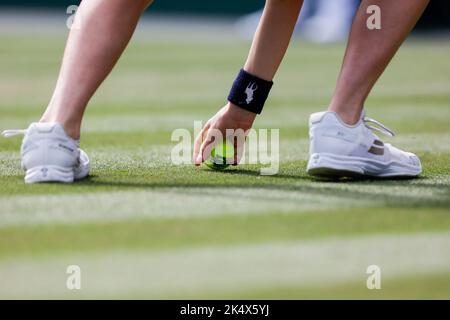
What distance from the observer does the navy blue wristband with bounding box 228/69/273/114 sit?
312 centimetres

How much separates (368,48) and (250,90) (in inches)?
15.6

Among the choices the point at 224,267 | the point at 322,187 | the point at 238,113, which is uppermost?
the point at 238,113

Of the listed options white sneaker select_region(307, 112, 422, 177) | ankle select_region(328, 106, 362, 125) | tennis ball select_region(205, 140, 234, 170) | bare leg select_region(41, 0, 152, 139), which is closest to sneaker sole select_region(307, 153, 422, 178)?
white sneaker select_region(307, 112, 422, 177)

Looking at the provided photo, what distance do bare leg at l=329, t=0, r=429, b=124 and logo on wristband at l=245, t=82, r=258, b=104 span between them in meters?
0.31

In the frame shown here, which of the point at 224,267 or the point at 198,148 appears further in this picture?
the point at 198,148

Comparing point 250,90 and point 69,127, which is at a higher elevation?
point 250,90

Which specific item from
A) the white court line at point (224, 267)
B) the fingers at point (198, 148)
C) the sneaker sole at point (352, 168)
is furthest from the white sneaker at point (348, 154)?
the white court line at point (224, 267)

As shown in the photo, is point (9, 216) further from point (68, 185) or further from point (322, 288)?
point (322, 288)

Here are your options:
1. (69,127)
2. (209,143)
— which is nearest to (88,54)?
(69,127)

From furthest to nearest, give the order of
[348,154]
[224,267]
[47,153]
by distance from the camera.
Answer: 1. [348,154]
2. [47,153]
3. [224,267]

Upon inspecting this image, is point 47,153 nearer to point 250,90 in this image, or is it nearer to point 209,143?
point 209,143

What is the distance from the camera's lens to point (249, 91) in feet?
10.2

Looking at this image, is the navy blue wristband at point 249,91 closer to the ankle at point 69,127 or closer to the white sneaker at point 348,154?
the white sneaker at point 348,154

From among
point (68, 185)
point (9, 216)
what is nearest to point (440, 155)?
point (68, 185)
